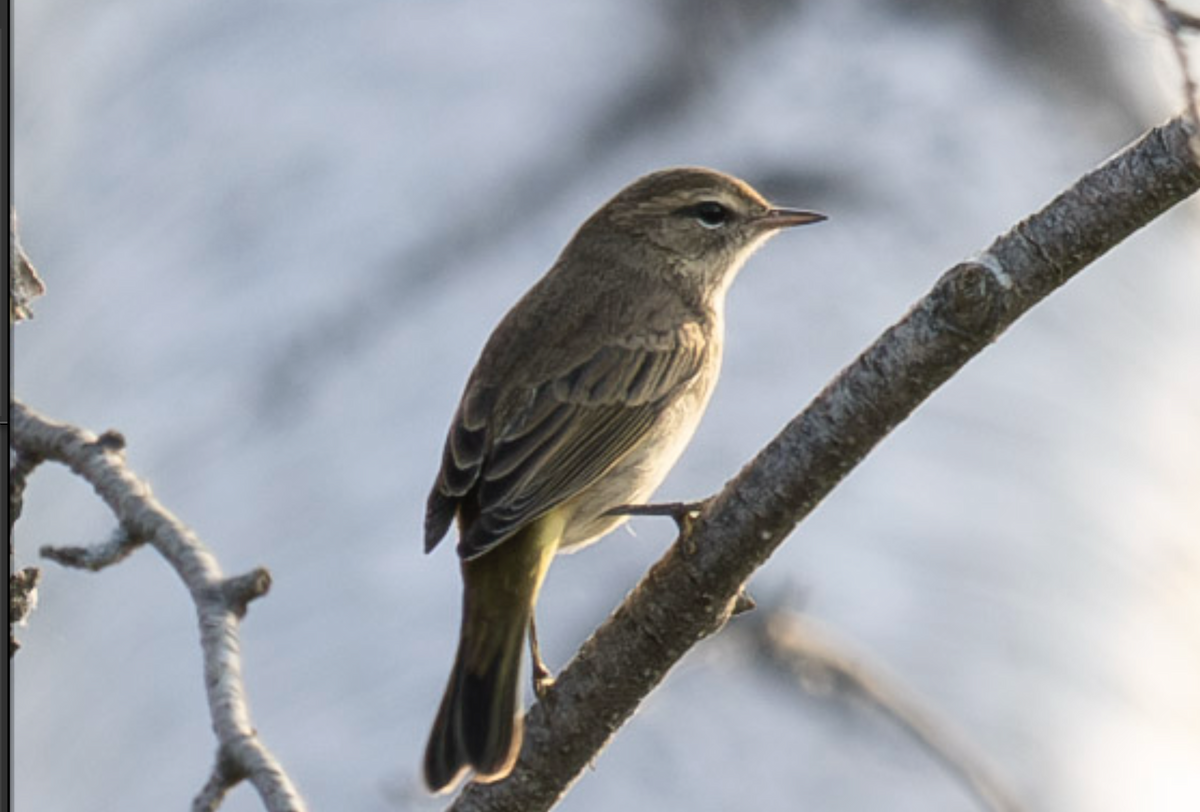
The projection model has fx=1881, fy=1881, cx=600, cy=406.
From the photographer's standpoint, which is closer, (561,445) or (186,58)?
(561,445)

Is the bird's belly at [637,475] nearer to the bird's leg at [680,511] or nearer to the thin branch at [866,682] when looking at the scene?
the bird's leg at [680,511]

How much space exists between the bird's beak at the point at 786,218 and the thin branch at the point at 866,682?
1.18 meters

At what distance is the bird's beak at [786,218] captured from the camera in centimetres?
399

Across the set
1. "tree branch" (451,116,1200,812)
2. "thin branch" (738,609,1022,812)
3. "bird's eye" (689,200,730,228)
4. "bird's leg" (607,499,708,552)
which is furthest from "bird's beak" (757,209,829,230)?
"tree branch" (451,116,1200,812)

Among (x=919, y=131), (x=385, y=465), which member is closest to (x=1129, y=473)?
(x=919, y=131)

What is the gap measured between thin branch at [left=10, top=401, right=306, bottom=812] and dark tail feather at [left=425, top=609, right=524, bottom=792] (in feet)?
1.87

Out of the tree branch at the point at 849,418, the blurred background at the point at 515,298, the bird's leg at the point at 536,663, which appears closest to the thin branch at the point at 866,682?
the blurred background at the point at 515,298

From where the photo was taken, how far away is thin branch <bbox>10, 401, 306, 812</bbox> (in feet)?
7.07

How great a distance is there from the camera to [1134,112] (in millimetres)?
4121

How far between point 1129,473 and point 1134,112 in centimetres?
118

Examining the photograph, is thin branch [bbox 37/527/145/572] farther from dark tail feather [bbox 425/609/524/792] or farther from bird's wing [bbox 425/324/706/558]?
bird's wing [bbox 425/324/706/558]

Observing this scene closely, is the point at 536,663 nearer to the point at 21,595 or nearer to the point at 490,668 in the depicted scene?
the point at 490,668

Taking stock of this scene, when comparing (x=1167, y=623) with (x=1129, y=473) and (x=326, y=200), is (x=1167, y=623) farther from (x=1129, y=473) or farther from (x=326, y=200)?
(x=326, y=200)

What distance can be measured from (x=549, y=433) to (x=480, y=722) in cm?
91
